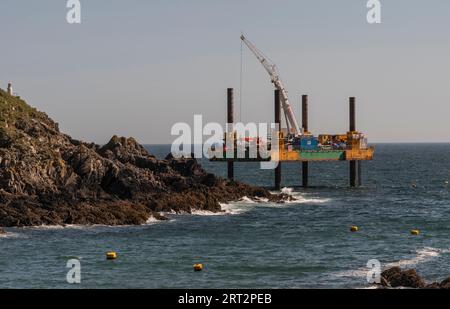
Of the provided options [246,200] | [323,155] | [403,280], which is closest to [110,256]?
[403,280]

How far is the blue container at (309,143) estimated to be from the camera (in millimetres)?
113062

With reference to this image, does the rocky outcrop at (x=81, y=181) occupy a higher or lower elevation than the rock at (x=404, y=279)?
higher

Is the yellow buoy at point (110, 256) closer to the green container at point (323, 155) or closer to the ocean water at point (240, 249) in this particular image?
the ocean water at point (240, 249)

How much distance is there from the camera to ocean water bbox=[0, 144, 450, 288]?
45719mm

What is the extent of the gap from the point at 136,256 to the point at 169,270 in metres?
5.39

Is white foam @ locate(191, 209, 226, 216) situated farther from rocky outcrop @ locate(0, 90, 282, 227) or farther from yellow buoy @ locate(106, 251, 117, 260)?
yellow buoy @ locate(106, 251, 117, 260)

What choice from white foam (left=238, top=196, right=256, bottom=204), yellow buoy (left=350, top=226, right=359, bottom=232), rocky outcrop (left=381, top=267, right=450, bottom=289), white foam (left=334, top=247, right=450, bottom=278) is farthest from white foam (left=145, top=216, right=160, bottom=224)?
rocky outcrop (left=381, top=267, right=450, bottom=289)

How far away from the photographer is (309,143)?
375ft

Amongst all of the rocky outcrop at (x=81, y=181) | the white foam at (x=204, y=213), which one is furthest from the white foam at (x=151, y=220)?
the white foam at (x=204, y=213)

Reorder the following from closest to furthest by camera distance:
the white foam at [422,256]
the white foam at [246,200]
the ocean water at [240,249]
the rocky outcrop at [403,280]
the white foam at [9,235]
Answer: the rocky outcrop at [403,280] → the ocean water at [240,249] → the white foam at [422,256] → the white foam at [9,235] → the white foam at [246,200]

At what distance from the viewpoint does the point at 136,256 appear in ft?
175

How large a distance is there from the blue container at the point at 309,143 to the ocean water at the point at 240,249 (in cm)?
2653

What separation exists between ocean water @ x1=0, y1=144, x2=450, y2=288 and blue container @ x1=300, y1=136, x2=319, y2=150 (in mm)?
26534
